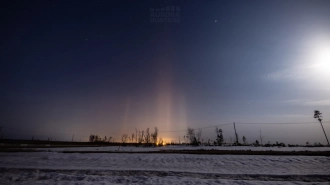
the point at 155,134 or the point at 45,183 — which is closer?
the point at 45,183

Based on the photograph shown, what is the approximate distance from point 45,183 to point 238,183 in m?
12.2

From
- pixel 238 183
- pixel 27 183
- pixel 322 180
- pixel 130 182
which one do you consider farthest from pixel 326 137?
pixel 27 183

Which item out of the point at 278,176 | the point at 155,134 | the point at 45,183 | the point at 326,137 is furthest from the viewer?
the point at 155,134

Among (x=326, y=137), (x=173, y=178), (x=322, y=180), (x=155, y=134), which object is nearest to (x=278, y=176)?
(x=322, y=180)

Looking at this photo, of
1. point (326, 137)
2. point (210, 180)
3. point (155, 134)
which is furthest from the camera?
point (155, 134)

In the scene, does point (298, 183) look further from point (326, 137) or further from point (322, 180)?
point (326, 137)

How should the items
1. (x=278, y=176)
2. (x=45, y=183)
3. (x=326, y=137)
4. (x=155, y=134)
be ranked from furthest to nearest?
(x=155, y=134), (x=326, y=137), (x=278, y=176), (x=45, y=183)

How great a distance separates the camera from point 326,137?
Result: 7562cm

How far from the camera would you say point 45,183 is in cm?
1045

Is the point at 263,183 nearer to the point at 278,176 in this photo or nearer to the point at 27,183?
the point at 278,176

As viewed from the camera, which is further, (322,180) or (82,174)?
(82,174)

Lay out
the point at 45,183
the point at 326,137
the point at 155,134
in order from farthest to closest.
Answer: the point at 155,134
the point at 326,137
the point at 45,183

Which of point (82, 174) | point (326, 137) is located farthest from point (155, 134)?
point (82, 174)

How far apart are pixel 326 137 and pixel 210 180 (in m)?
96.6
